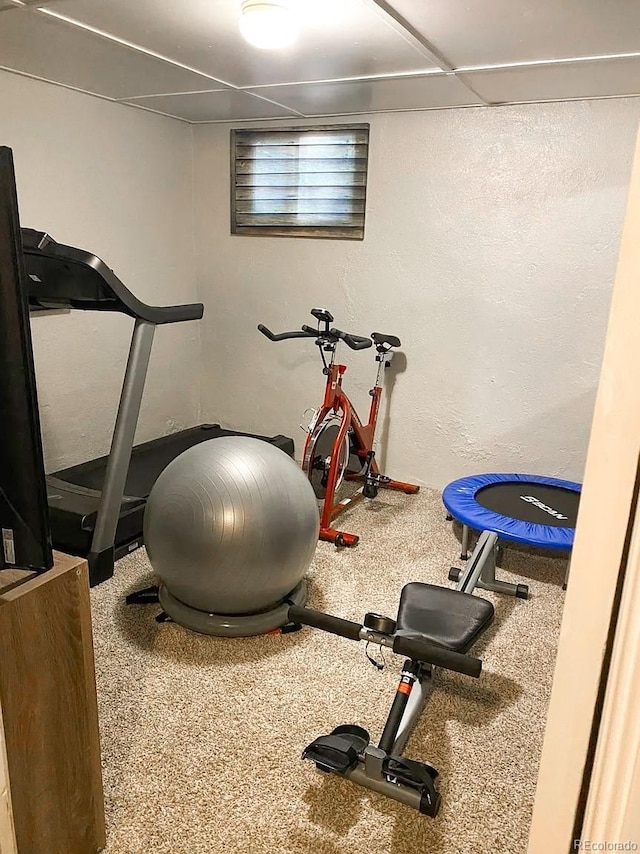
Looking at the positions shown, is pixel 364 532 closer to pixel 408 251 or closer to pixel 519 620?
pixel 519 620

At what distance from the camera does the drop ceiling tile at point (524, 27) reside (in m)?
2.04

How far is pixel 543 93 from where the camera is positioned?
10.3ft

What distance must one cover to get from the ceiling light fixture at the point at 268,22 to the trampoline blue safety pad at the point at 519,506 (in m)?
2.14

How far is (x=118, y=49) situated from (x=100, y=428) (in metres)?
2.08

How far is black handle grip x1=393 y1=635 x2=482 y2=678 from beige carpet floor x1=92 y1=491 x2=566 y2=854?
1.26 ft

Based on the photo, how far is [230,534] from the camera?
7.56 ft

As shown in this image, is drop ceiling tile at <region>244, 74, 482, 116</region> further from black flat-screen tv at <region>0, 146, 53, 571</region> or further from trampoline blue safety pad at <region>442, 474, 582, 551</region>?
black flat-screen tv at <region>0, 146, 53, 571</region>

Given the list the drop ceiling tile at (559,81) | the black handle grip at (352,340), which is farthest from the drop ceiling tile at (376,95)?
the black handle grip at (352,340)

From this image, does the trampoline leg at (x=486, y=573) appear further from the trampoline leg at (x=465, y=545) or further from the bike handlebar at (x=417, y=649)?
the bike handlebar at (x=417, y=649)

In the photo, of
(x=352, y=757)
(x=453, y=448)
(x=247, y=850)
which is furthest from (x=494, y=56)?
(x=247, y=850)

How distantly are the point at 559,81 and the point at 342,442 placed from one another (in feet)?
6.47

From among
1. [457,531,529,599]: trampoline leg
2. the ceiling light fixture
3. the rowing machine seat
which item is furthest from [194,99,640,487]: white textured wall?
the rowing machine seat

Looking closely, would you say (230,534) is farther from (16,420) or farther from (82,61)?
(82,61)

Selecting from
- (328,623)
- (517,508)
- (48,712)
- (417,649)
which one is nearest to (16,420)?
(48,712)
